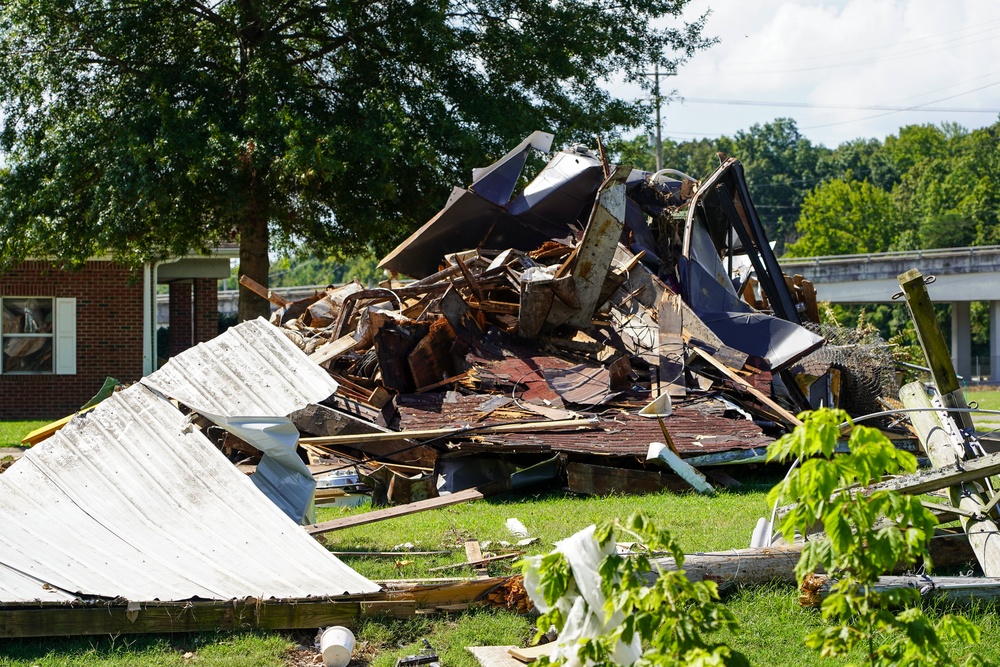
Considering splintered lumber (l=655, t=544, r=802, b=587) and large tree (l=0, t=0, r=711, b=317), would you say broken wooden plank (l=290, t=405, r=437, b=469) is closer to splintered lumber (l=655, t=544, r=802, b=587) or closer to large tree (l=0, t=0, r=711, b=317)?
splintered lumber (l=655, t=544, r=802, b=587)

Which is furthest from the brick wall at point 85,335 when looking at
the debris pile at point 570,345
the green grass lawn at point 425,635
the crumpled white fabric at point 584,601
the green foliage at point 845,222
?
the green foliage at point 845,222

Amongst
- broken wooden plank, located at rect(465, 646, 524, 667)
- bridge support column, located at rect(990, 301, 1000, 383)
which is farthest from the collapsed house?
bridge support column, located at rect(990, 301, 1000, 383)

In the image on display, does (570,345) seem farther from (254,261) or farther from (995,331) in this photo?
(995,331)

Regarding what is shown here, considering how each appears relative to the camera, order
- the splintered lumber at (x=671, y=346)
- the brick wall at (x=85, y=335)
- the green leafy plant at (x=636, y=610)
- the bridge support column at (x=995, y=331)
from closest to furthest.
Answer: the green leafy plant at (x=636, y=610) → the splintered lumber at (x=671, y=346) → the brick wall at (x=85, y=335) → the bridge support column at (x=995, y=331)

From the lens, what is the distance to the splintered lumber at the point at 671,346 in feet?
35.7

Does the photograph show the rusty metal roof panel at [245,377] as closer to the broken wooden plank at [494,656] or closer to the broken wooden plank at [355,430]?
the broken wooden plank at [355,430]

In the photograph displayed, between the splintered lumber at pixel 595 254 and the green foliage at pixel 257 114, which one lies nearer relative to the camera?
the splintered lumber at pixel 595 254

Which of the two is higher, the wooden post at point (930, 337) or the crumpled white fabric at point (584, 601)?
the wooden post at point (930, 337)

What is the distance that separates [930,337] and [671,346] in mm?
5658

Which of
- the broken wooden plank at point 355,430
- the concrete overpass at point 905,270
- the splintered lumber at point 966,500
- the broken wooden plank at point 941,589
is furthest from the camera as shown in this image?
the concrete overpass at point 905,270

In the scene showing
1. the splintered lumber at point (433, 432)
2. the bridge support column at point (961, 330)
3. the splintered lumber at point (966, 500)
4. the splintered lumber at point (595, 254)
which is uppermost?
the splintered lumber at point (595, 254)

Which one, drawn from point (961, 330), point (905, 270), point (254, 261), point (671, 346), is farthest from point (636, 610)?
point (961, 330)

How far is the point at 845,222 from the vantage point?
5856 centimetres

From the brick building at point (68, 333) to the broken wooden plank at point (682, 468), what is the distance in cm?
1372
